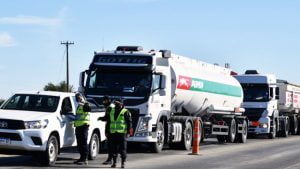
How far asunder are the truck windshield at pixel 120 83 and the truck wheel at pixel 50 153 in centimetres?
536

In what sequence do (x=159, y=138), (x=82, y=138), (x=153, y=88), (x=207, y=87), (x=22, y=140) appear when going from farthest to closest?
(x=207, y=87), (x=159, y=138), (x=153, y=88), (x=82, y=138), (x=22, y=140)

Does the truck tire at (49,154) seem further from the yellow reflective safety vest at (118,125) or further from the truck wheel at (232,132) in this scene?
the truck wheel at (232,132)

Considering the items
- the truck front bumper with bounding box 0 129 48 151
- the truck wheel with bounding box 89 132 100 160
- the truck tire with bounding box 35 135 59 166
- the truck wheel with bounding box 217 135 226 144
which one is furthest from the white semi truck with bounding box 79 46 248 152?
the truck front bumper with bounding box 0 129 48 151

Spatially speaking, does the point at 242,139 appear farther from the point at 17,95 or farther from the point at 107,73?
the point at 17,95

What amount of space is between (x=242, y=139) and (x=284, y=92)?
10.2m

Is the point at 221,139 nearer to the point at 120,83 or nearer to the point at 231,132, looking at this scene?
the point at 231,132

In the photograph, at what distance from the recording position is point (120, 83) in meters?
21.3

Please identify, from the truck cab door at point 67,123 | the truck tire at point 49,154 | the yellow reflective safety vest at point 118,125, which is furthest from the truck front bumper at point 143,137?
the truck tire at point 49,154

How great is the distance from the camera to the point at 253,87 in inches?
1379

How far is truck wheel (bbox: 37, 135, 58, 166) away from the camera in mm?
15648

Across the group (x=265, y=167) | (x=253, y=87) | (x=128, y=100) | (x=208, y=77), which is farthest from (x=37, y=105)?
(x=253, y=87)

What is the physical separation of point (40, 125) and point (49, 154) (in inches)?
31.5

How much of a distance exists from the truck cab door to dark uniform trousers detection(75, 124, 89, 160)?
0.30 meters

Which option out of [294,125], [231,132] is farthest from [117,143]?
[294,125]
